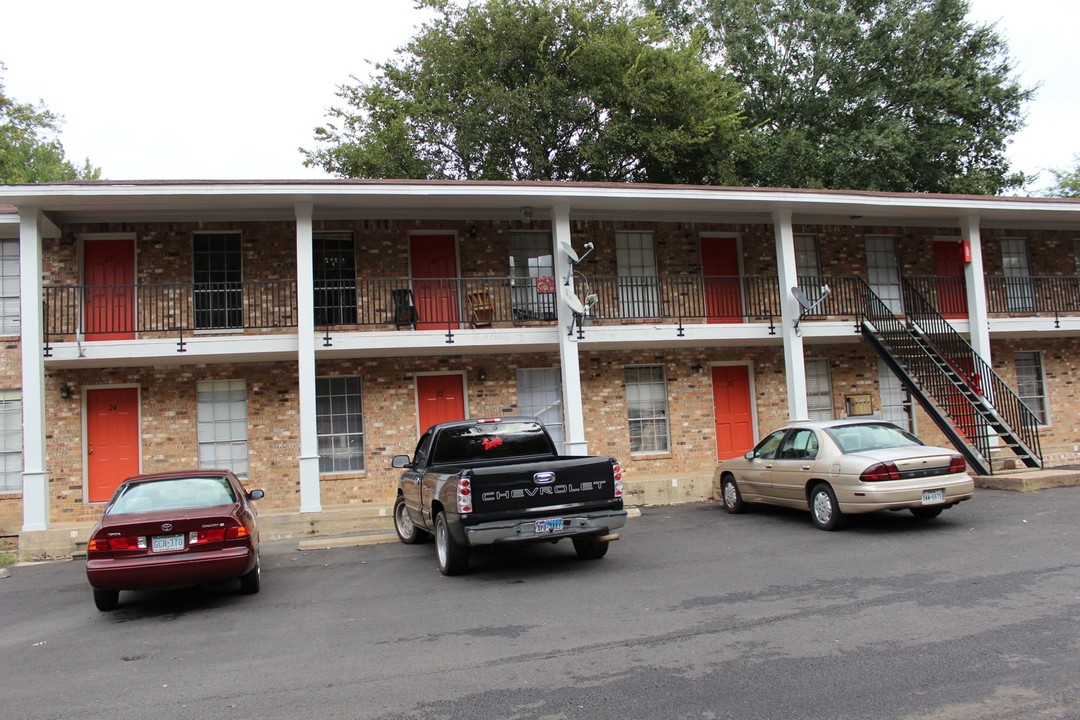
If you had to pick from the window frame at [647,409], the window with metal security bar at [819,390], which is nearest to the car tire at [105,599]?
the window frame at [647,409]

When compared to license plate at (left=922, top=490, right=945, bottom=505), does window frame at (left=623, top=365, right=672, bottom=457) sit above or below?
above

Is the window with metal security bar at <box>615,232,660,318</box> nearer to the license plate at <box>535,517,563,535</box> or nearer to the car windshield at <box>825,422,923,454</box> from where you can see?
the car windshield at <box>825,422,923,454</box>

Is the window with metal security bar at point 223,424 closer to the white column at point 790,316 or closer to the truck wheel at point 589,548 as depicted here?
the truck wheel at point 589,548

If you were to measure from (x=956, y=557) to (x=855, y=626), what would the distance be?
10.3 ft

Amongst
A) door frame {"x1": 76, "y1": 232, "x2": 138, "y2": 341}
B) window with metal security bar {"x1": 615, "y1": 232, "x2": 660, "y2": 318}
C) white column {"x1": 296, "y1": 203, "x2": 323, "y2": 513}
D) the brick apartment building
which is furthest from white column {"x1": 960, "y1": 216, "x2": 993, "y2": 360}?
door frame {"x1": 76, "y1": 232, "x2": 138, "y2": 341}

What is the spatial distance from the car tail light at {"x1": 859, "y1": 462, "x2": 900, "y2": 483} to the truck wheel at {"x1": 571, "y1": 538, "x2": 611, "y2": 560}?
11.4ft

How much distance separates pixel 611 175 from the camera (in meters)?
24.9

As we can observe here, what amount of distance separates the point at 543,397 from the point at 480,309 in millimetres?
2382

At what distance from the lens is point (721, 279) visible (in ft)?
55.7

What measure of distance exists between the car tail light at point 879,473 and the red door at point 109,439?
12.3 metres

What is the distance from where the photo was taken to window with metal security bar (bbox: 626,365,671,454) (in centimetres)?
1620

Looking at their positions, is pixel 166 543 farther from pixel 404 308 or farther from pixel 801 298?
pixel 801 298

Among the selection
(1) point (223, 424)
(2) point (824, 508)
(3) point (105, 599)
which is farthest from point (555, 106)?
(3) point (105, 599)

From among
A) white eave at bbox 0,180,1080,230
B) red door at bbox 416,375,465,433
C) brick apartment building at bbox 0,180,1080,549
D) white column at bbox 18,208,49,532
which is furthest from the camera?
red door at bbox 416,375,465,433
